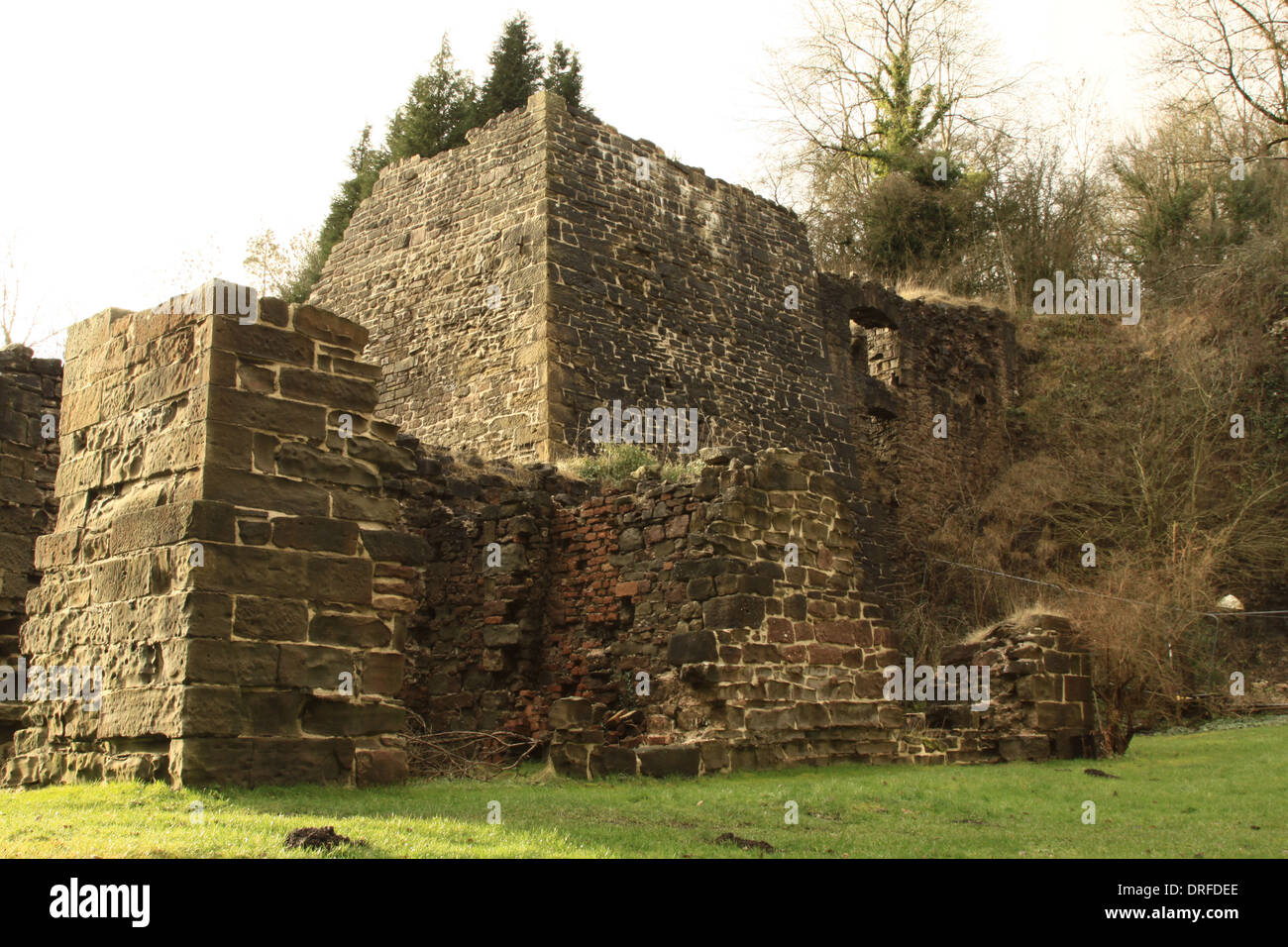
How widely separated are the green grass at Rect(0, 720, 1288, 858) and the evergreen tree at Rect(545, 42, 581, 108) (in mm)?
23658

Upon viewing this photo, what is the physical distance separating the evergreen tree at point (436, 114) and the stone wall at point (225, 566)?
22.7 meters

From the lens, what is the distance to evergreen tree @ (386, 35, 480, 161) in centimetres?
3005

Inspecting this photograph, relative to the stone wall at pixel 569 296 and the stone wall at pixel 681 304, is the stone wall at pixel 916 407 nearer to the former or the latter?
the stone wall at pixel 681 304

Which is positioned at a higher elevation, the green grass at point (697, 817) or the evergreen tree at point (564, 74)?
the evergreen tree at point (564, 74)

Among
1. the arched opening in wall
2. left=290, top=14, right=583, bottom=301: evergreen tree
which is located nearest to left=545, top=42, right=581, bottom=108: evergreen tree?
left=290, top=14, right=583, bottom=301: evergreen tree

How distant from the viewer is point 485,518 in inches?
500

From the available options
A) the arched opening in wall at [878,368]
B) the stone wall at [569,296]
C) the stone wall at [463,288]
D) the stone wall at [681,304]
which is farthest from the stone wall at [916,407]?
the stone wall at [463,288]

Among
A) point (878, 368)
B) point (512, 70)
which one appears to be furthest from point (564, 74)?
point (878, 368)

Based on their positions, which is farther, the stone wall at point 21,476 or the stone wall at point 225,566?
the stone wall at point 21,476

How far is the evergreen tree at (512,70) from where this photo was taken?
1192 inches

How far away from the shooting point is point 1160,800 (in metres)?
9.74

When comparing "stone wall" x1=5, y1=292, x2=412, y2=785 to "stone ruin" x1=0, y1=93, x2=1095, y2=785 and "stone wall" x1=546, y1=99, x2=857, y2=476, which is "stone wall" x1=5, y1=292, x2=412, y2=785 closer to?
"stone ruin" x1=0, y1=93, x2=1095, y2=785

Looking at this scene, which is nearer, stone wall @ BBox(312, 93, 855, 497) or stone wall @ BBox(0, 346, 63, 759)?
stone wall @ BBox(0, 346, 63, 759)

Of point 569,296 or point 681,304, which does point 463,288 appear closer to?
point 569,296
